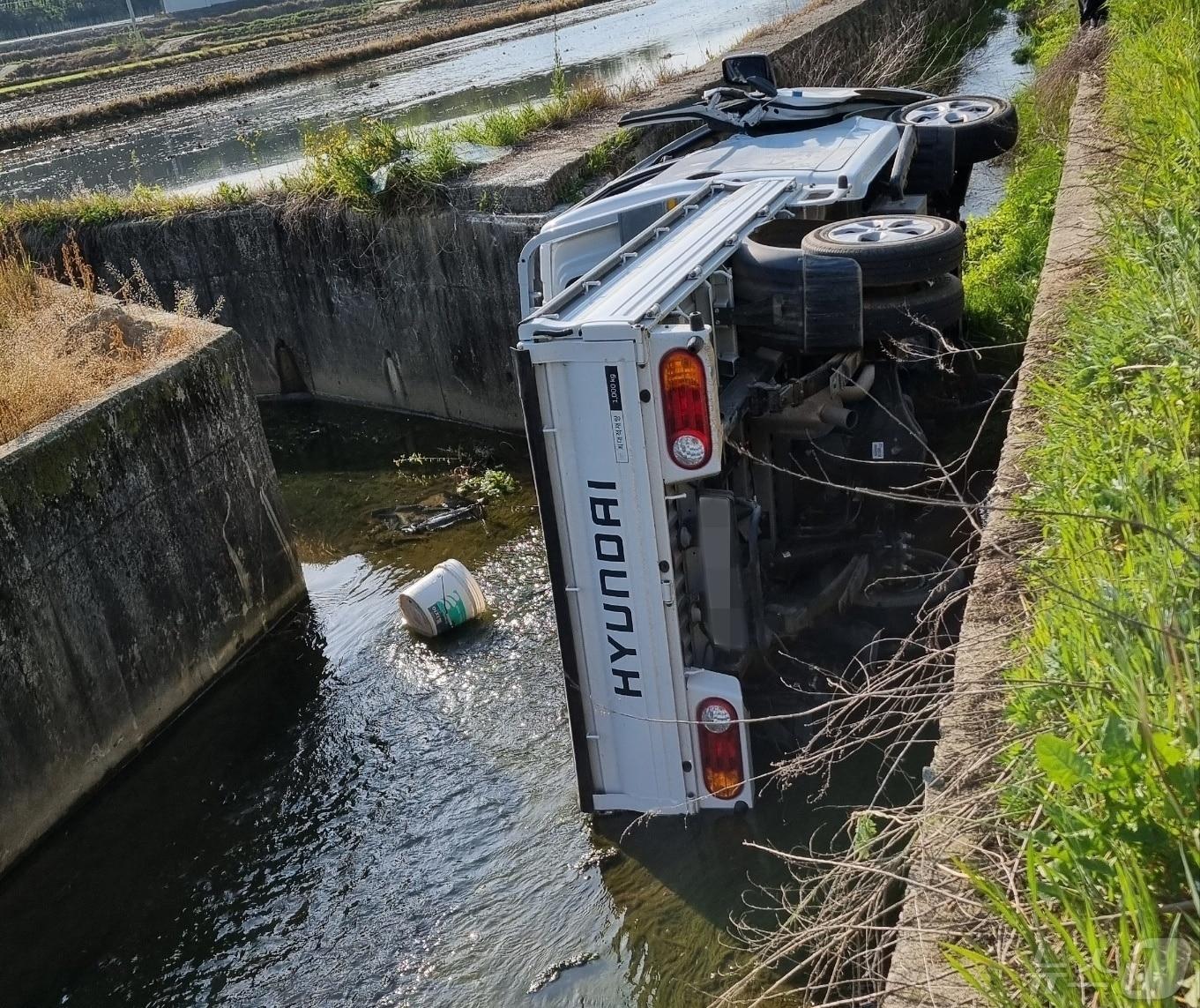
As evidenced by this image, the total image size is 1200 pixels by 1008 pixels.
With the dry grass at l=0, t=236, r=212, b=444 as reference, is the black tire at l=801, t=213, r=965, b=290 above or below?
above

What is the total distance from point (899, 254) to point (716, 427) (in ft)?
5.06

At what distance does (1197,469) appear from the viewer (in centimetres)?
266

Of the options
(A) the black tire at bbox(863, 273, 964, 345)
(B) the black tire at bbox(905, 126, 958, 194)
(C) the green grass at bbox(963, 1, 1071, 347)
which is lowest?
(C) the green grass at bbox(963, 1, 1071, 347)

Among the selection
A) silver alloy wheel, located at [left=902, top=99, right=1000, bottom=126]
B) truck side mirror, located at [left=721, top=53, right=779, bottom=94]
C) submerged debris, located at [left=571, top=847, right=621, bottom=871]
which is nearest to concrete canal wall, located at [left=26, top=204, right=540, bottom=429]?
truck side mirror, located at [left=721, top=53, right=779, bottom=94]

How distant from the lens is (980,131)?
25.7ft

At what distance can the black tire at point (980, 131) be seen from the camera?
7844mm

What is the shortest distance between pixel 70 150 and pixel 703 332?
22.7 m

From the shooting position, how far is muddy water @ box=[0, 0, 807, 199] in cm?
1861

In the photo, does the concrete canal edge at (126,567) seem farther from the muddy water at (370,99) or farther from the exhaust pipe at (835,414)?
the muddy water at (370,99)

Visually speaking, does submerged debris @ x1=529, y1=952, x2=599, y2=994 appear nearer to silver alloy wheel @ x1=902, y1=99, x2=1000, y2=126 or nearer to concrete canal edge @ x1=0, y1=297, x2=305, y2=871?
concrete canal edge @ x1=0, y1=297, x2=305, y2=871

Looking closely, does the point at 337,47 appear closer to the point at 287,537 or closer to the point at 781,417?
the point at 287,537

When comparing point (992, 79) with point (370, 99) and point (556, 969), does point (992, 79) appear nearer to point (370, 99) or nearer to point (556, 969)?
point (370, 99)

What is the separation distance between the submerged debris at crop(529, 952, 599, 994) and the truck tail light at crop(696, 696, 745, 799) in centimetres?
83

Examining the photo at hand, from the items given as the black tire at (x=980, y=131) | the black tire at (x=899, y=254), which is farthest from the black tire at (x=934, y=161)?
the black tire at (x=899, y=254)
